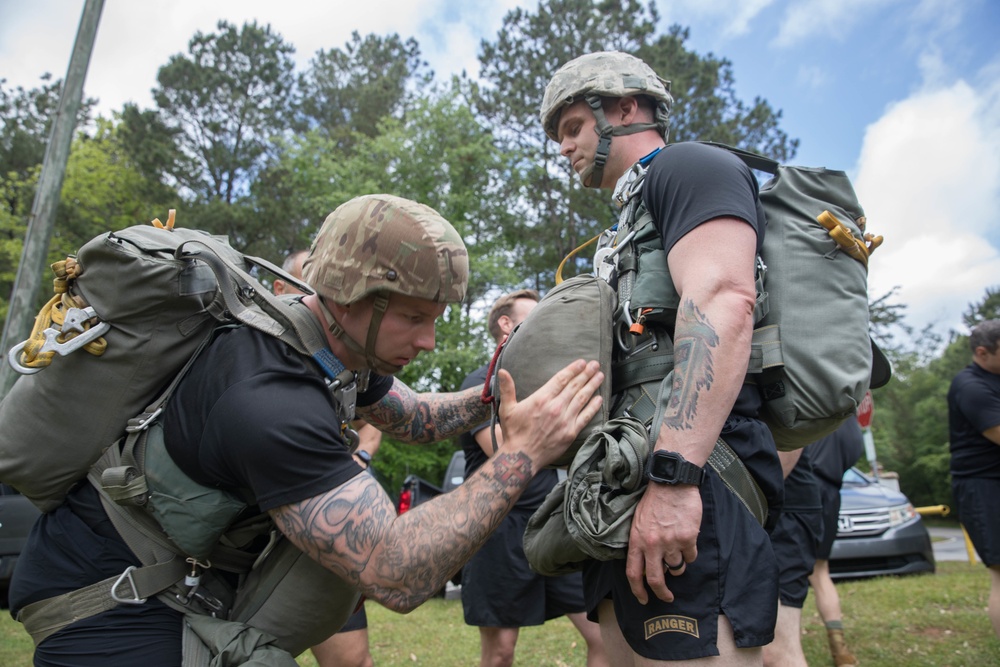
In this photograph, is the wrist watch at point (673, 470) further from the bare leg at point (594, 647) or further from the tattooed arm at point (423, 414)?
the bare leg at point (594, 647)

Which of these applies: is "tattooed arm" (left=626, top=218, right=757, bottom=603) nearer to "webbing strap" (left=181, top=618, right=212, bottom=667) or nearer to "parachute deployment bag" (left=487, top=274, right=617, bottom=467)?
"parachute deployment bag" (left=487, top=274, right=617, bottom=467)

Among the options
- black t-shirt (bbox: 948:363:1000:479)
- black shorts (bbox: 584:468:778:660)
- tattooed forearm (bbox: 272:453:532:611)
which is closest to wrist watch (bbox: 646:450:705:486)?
black shorts (bbox: 584:468:778:660)

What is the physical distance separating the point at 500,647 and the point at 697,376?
3628mm

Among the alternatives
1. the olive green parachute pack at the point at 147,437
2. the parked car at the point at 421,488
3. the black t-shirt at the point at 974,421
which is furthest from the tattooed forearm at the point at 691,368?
the parked car at the point at 421,488

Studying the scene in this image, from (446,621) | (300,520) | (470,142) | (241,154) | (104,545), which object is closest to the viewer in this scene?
(300,520)

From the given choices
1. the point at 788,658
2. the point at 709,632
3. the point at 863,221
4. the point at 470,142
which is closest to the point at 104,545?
the point at 709,632

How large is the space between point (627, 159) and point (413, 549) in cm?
153

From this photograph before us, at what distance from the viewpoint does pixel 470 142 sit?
23.4m

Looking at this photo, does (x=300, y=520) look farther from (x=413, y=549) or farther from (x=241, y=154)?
(x=241, y=154)

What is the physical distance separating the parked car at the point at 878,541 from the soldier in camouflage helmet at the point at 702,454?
318 inches

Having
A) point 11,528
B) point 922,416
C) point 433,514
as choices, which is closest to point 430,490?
point 11,528

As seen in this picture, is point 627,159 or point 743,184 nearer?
point 743,184

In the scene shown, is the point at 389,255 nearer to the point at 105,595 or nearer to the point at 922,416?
the point at 105,595

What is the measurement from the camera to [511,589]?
4.99 m
